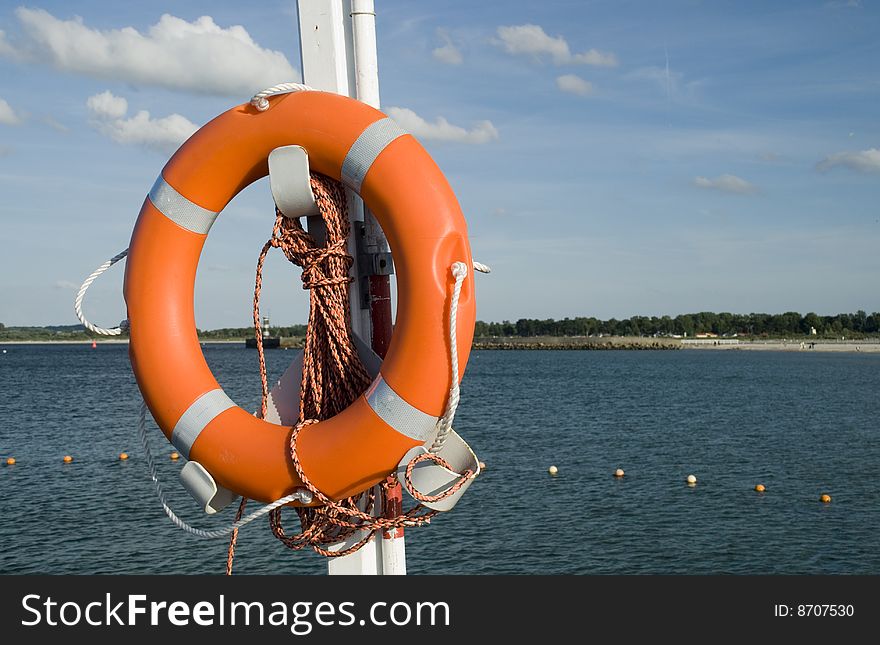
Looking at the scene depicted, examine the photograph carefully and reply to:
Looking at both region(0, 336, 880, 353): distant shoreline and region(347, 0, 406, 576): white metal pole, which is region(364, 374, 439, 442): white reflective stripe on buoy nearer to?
region(347, 0, 406, 576): white metal pole

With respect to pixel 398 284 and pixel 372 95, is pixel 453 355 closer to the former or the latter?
pixel 398 284

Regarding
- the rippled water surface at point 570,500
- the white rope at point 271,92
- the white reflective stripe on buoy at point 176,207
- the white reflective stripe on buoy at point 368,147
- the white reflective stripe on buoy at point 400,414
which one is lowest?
the rippled water surface at point 570,500

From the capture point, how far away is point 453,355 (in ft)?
7.55

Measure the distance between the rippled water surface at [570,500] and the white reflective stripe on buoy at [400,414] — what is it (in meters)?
7.63

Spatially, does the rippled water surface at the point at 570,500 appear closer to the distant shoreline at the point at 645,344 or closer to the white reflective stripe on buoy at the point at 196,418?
the white reflective stripe on buoy at the point at 196,418

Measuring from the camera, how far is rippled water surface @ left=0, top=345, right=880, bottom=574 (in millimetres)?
10133

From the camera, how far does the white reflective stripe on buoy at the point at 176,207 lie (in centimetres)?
254

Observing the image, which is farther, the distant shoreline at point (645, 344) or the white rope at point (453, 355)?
the distant shoreline at point (645, 344)

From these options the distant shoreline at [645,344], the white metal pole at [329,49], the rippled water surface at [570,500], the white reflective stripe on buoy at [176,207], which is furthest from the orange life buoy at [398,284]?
the distant shoreline at [645,344]

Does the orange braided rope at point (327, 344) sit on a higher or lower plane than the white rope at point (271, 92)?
lower

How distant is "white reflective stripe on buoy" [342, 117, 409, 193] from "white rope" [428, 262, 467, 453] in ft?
1.24

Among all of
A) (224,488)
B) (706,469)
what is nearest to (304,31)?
(224,488)

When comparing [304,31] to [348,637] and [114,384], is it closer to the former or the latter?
[348,637]

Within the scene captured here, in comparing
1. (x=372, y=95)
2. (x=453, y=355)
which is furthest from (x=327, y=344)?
(x=372, y=95)
